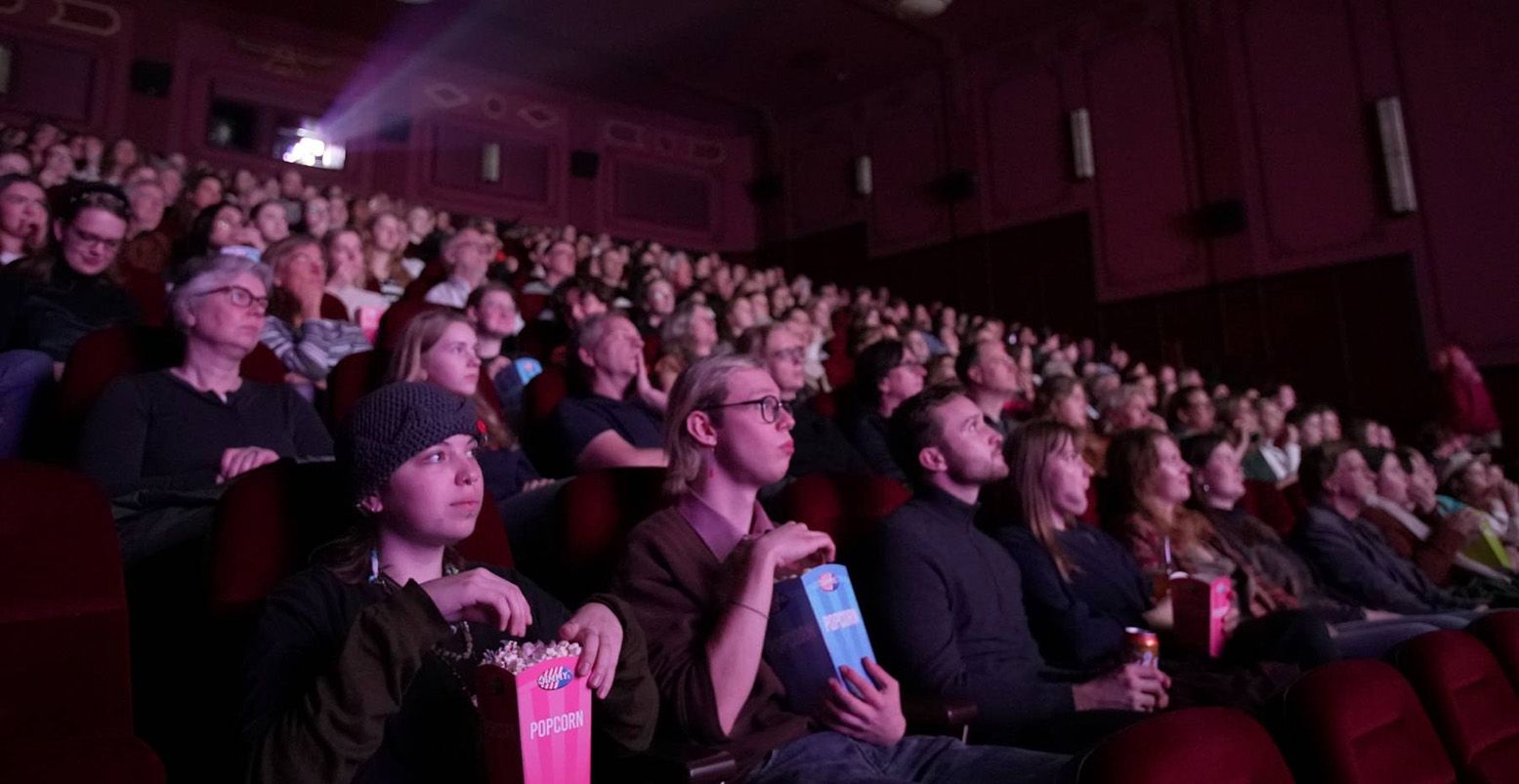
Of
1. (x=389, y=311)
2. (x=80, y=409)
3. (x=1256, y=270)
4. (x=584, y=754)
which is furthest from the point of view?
(x=1256, y=270)

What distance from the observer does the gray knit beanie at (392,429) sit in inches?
21.4

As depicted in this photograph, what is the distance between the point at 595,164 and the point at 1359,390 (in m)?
3.40

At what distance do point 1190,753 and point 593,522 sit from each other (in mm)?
469

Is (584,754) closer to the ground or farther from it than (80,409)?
closer to the ground

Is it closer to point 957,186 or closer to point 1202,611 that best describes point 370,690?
point 1202,611

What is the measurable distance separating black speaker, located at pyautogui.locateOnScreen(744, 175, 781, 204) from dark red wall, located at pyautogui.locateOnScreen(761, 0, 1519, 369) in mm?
694

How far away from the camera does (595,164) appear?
4660 millimetres

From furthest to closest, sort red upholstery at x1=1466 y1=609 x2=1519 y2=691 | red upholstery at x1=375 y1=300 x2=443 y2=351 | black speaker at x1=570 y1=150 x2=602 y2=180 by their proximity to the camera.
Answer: black speaker at x1=570 y1=150 x2=602 y2=180 < red upholstery at x1=375 y1=300 x2=443 y2=351 < red upholstery at x1=1466 y1=609 x2=1519 y2=691

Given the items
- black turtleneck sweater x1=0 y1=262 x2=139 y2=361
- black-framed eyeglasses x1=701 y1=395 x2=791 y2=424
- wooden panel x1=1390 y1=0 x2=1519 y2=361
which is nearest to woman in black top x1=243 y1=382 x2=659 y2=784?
black-framed eyeglasses x1=701 y1=395 x2=791 y2=424

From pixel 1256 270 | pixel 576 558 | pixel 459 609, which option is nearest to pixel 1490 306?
pixel 1256 270

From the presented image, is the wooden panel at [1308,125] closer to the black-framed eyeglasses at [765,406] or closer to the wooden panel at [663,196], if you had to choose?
the wooden panel at [663,196]

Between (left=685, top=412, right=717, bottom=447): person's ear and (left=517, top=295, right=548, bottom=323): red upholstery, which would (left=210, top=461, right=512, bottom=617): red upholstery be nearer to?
(left=685, top=412, right=717, bottom=447): person's ear

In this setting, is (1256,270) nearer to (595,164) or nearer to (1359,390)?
(1359,390)

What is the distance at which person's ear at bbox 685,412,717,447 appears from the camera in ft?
2.40
